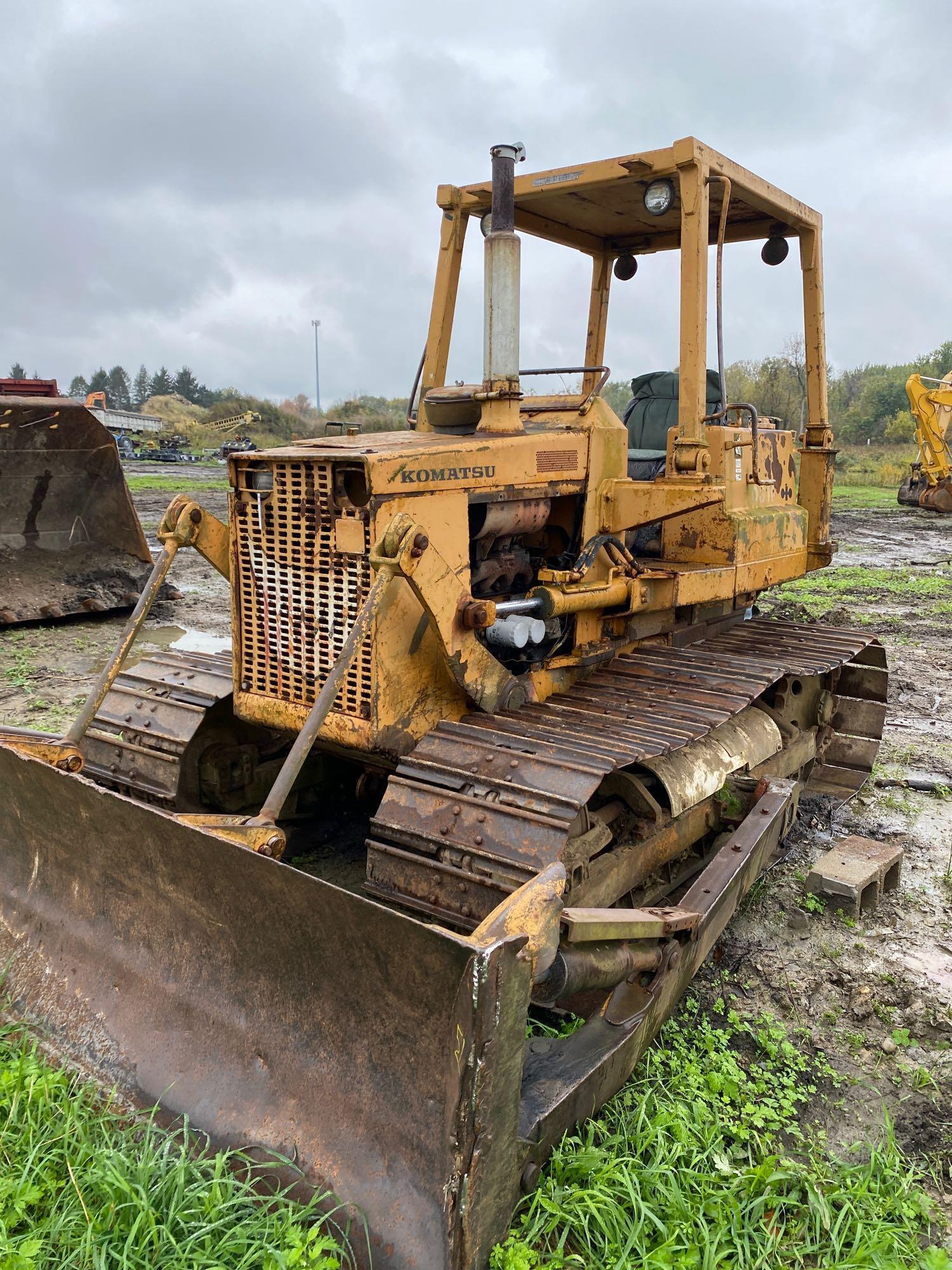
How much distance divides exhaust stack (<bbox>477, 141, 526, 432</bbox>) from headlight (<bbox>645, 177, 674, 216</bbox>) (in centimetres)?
95

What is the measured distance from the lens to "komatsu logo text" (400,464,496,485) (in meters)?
3.36

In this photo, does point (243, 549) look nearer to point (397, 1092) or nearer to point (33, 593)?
point (397, 1092)

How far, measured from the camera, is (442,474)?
3.49 meters

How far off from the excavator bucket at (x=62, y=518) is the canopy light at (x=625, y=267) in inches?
210

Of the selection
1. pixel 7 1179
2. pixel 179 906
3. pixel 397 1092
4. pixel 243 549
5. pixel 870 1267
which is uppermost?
pixel 243 549

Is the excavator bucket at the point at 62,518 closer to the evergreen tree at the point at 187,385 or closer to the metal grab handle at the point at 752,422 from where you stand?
the metal grab handle at the point at 752,422

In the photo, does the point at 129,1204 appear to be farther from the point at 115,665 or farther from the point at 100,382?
the point at 100,382

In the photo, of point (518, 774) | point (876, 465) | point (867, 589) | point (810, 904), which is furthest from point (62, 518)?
point (876, 465)

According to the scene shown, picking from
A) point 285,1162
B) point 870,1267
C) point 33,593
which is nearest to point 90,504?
point 33,593

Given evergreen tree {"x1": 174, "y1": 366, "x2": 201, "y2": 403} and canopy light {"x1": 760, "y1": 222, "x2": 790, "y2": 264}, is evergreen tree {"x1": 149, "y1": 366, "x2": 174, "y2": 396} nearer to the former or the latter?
evergreen tree {"x1": 174, "y1": 366, "x2": 201, "y2": 403}

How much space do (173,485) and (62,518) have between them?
1643cm

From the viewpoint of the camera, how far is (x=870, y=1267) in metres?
2.37

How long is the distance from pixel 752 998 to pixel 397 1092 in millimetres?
1718

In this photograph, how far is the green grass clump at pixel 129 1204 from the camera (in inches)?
89.9
